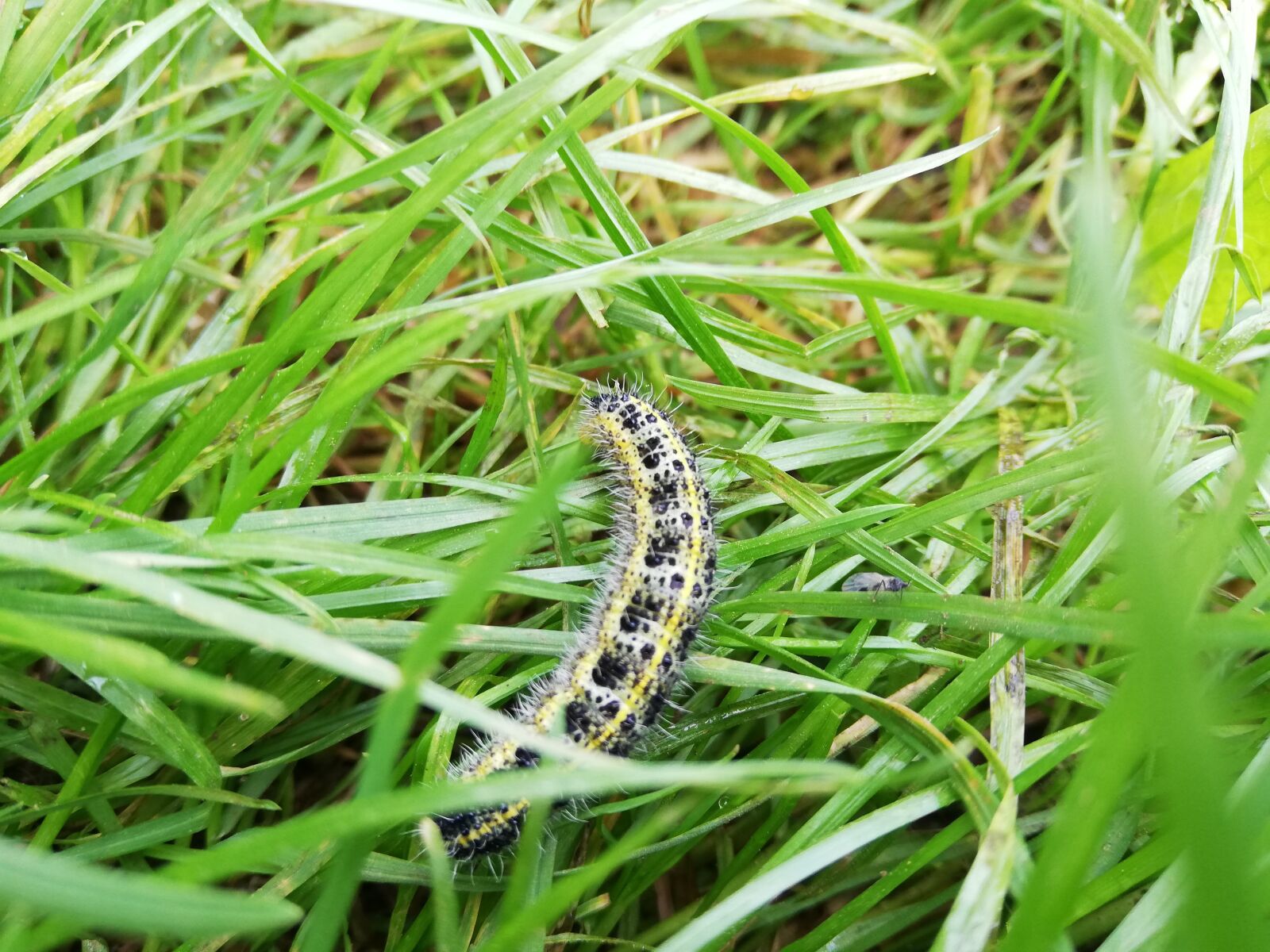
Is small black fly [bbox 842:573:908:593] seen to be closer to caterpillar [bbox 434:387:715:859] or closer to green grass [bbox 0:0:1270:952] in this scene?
green grass [bbox 0:0:1270:952]

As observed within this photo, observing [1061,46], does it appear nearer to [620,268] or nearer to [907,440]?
[907,440]

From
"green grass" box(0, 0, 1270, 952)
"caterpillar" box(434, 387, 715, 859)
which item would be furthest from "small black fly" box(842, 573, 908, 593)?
"caterpillar" box(434, 387, 715, 859)

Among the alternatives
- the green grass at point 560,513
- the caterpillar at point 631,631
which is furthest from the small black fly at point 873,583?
the caterpillar at point 631,631

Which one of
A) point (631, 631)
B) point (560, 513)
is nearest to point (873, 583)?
point (631, 631)

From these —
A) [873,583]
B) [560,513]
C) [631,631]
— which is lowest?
[631,631]

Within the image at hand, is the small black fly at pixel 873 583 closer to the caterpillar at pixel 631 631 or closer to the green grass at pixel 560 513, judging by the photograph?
the green grass at pixel 560 513

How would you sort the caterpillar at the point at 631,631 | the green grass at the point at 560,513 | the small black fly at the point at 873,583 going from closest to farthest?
1. the green grass at the point at 560,513
2. the caterpillar at the point at 631,631
3. the small black fly at the point at 873,583

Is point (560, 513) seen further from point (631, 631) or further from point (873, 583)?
point (873, 583)
